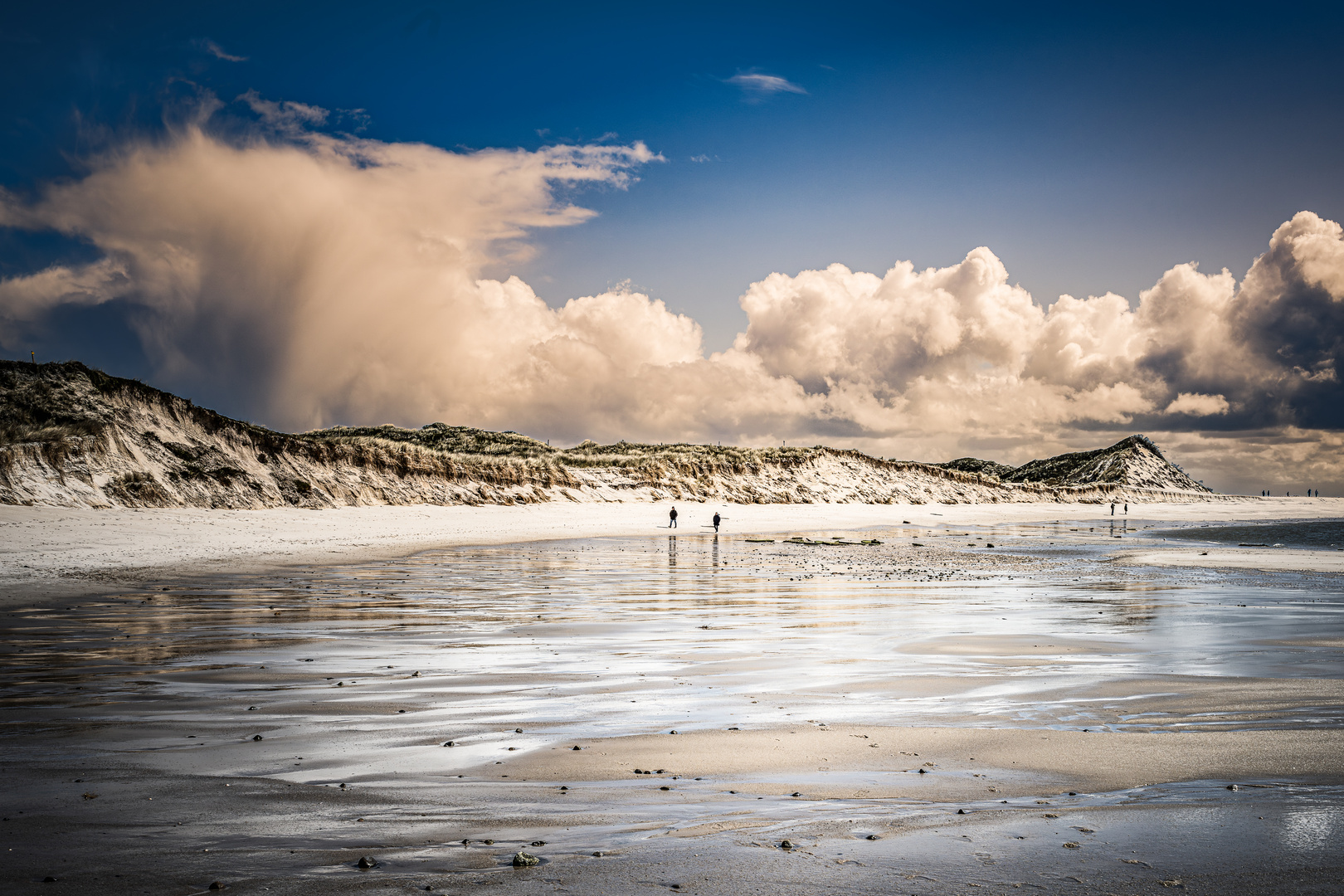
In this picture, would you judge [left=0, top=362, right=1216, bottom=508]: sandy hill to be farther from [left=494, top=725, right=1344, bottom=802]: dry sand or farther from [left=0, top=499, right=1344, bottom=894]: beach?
[left=494, top=725, right=1344, bottom=802]: dry sand

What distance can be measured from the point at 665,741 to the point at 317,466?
50.5m

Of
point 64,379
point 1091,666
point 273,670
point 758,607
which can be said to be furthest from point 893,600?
point 64,379

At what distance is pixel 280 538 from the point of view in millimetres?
30844

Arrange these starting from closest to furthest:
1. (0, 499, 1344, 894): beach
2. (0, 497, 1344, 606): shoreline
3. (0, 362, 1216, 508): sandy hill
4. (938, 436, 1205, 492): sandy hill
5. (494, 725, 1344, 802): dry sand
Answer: (0, 499, 1344, 894): beach → (494, 725, 1344, 802): dry sand → (0, 497, 1344, 606): shoreline → (0, 362, 1216, 508): sandy hill → (938, 436, 1205, 492): sandy hill

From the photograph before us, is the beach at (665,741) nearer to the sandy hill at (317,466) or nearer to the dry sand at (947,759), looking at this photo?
the dry sand at (947,759)

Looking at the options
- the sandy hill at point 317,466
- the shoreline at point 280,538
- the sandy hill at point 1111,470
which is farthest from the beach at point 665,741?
the sandy hill at point 1111,470

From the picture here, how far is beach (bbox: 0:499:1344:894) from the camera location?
4164 mm

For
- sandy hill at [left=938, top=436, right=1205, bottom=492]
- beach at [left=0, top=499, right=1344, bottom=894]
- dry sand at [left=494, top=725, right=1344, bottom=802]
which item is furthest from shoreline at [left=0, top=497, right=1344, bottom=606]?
sandy hill at [left=938, top=436, right=1205, bottom=492]

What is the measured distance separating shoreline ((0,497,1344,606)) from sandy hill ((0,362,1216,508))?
176 inches

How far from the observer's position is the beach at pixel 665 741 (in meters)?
4.16

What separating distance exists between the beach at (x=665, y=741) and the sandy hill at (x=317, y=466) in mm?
24639

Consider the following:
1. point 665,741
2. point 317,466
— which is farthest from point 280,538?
point 665,741

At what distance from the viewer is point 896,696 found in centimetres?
824

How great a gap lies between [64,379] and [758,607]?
1723 inches
